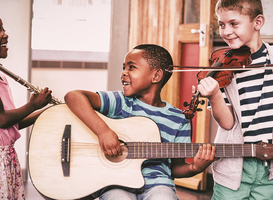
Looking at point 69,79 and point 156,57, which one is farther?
point 69,79

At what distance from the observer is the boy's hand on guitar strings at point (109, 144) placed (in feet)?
3.70

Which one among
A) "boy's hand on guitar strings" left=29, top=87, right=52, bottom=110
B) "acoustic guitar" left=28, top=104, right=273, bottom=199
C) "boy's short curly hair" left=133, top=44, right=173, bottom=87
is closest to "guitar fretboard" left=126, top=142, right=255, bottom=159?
"acoustic guitar" left=28, top=104, right=273, bottom=199

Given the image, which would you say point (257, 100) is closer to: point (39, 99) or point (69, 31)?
point (39, 99)

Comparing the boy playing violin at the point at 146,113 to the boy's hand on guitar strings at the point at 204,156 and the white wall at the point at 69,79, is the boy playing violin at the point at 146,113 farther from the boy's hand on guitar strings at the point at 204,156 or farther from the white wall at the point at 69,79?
the white wall at the point at 69,79

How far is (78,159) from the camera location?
46.3 inches

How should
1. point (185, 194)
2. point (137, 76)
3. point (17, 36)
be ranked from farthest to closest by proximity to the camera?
point (17, 36)
point (185, 194)
point (137, 76)

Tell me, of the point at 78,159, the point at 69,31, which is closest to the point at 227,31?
the point at 78,159

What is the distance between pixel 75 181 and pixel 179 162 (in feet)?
1.43

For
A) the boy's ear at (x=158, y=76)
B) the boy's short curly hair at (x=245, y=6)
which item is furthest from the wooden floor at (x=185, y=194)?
the boy's short curly hair at (x=245, y=6)

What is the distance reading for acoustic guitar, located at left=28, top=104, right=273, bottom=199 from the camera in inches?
44.9

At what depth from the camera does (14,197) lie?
136 cm

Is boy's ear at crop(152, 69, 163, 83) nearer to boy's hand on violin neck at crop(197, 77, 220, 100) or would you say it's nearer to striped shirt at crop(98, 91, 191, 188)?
striped shirt at crop(98, 91, 191, 188)

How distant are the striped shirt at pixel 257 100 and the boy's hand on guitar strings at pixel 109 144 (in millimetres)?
492

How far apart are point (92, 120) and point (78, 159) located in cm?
16
